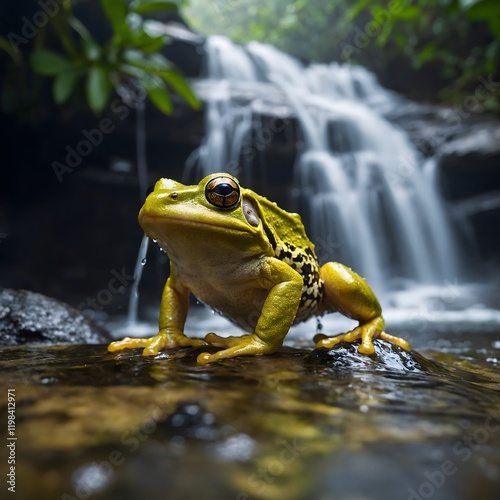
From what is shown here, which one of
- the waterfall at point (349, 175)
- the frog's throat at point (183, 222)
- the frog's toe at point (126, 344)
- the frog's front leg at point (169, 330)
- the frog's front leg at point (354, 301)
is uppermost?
the waterfall at point (349, 175)

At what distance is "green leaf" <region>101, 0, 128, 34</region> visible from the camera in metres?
5.28

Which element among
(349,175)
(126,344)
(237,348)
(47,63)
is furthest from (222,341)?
(349,175)

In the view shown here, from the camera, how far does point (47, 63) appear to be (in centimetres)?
561

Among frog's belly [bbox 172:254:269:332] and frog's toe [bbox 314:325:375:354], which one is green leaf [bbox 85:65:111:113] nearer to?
frog's belly [bbox 172:254:269:332]

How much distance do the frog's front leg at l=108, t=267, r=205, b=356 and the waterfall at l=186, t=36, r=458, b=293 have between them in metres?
6.57

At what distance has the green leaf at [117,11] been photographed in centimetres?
Result: 528

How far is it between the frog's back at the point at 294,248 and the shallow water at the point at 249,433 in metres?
0.72

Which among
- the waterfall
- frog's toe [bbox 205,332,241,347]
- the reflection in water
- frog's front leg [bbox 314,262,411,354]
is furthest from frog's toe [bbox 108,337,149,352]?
the waterfall

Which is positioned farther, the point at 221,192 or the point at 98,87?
the point at 98,87

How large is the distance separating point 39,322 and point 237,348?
5.48ft

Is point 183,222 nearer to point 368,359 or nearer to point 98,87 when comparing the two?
point 368,359

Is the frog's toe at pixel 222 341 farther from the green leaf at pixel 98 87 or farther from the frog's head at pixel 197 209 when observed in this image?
the green leaf at pixel 98 87

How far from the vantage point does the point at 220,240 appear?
1830mm

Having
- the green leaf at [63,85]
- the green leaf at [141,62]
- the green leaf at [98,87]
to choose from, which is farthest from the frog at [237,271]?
the green leaf at [63,85]
